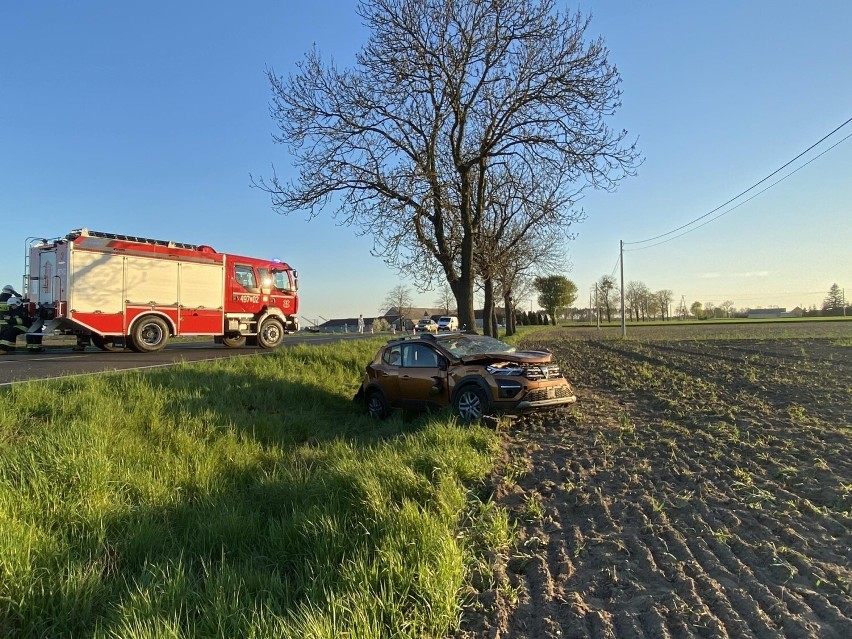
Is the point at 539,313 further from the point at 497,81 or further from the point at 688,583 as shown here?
the point at 688,583

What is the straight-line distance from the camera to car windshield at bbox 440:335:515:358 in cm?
919

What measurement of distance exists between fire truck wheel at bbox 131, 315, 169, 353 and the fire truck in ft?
0.10

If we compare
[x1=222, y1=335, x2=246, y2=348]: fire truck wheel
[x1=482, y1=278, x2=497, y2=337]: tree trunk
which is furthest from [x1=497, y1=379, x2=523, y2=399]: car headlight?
[x1=482, y1=278, x2=497, y2=337]: tree trunk

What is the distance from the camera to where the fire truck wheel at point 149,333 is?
54.7ft

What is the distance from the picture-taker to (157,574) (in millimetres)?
3770

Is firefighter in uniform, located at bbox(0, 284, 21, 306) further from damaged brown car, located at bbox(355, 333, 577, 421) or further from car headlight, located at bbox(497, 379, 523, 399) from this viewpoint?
car headlight, located at bbox(497, 379, 523, 399)

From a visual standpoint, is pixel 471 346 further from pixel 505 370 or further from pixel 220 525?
pixel 220 525

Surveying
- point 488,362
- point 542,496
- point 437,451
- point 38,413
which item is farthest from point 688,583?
point 38,413

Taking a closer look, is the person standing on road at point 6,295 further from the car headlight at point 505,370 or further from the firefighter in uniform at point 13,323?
the car headlight at point 505,370

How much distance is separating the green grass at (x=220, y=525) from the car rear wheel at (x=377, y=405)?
1861mm

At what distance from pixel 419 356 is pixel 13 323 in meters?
14.3

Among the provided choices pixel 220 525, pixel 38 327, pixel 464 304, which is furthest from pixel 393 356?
pixel 38 327

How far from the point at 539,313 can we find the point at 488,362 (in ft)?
347

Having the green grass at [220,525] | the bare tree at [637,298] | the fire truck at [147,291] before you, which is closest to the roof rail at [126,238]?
the fire truck at [147,291]
